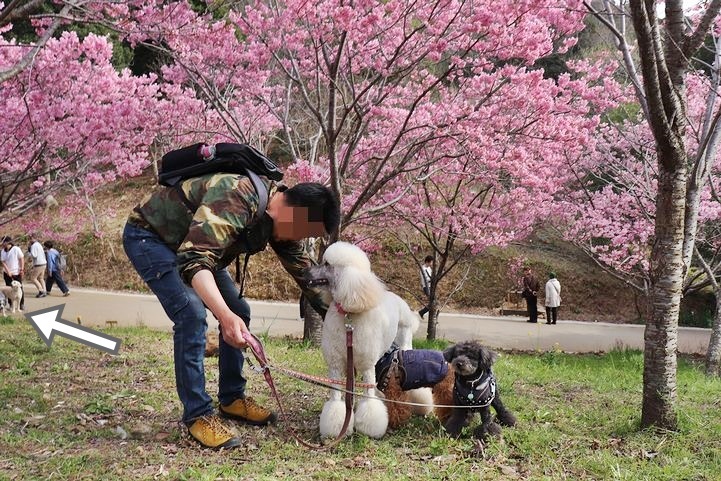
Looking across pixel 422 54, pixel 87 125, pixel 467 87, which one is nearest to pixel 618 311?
pixel 467 87

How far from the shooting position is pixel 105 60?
890 centimetres

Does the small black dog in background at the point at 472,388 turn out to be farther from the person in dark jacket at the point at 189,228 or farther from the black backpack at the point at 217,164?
the black backpack at the point at 217,164

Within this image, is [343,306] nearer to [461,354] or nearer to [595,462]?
[461,354]

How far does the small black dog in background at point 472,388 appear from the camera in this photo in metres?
3.25

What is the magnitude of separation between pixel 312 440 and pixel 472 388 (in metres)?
0.91

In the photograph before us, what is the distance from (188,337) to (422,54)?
4.49 m

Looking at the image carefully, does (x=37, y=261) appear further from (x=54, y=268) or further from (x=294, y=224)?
(x=294, y=224)

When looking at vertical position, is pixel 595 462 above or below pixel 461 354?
below

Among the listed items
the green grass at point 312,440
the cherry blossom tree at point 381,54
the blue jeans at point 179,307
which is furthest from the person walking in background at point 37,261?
the blue jeans at point 179,307

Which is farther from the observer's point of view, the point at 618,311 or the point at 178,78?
the point at 618,311

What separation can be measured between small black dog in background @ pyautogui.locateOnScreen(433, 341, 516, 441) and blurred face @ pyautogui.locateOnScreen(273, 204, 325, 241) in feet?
3.34

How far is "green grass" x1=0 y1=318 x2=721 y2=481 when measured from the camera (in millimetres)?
2840

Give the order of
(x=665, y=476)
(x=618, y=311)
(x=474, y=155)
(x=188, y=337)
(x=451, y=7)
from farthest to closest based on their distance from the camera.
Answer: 1. (x=618, y=311)
2. (x=474, y=155)
3. (x=451, y=7)
4. (x=188, y=337)
5. (x=665, y=476)

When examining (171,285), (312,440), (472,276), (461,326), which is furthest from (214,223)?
(472,276)
